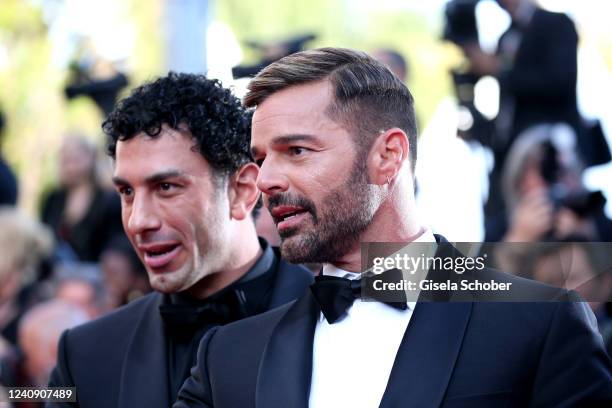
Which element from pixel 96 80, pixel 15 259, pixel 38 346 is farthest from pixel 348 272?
pixel 96 80

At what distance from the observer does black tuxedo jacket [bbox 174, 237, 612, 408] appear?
2.85m

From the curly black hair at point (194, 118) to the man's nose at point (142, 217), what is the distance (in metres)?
0.24

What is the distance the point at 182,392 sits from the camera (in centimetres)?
331

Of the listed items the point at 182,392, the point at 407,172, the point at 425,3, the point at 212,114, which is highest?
the point at 425,3

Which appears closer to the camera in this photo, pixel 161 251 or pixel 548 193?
pixel 161 251

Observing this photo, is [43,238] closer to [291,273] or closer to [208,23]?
[208,23]

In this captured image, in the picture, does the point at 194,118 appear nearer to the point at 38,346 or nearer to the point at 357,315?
the point at 357,315

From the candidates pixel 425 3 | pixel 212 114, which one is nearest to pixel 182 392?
pixel 212 114

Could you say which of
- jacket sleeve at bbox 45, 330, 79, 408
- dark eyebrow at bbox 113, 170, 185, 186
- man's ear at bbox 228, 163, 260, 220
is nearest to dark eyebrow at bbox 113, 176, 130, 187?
dark eyebrow at bbox 113, 170, 185, 186

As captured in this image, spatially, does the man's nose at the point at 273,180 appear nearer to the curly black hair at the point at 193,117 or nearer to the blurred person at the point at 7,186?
the curly black hair at the point at 193,117

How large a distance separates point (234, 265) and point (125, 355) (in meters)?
0.50

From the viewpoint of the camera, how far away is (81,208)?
327 inches

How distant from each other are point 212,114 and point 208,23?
303cm

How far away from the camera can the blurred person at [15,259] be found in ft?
22.9
